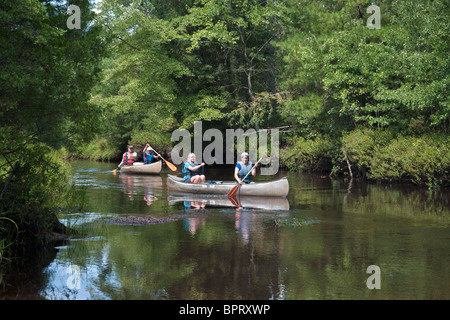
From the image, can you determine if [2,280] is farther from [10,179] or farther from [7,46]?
[7,46]

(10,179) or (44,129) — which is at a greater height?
(44,129)

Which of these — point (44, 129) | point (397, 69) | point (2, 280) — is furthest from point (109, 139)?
point (2, 280)

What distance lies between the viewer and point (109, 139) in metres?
46.1

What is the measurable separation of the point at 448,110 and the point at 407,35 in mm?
4175

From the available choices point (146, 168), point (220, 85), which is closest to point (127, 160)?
point (146, 168)

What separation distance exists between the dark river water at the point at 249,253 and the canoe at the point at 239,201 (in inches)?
4.9

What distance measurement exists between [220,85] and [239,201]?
68.9 feet

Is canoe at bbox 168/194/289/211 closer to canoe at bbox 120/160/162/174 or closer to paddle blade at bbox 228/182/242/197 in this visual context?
paddle blade at bbox 228/182/242/197

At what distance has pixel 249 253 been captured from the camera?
9328 mm

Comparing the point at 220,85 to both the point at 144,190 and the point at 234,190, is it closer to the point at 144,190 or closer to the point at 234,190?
the point at 144,190

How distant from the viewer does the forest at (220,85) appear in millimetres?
9727

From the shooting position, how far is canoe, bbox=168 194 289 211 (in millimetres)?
15839

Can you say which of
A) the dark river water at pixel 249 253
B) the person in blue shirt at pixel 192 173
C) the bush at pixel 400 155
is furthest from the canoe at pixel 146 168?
the dark river water at pixel 249 253
